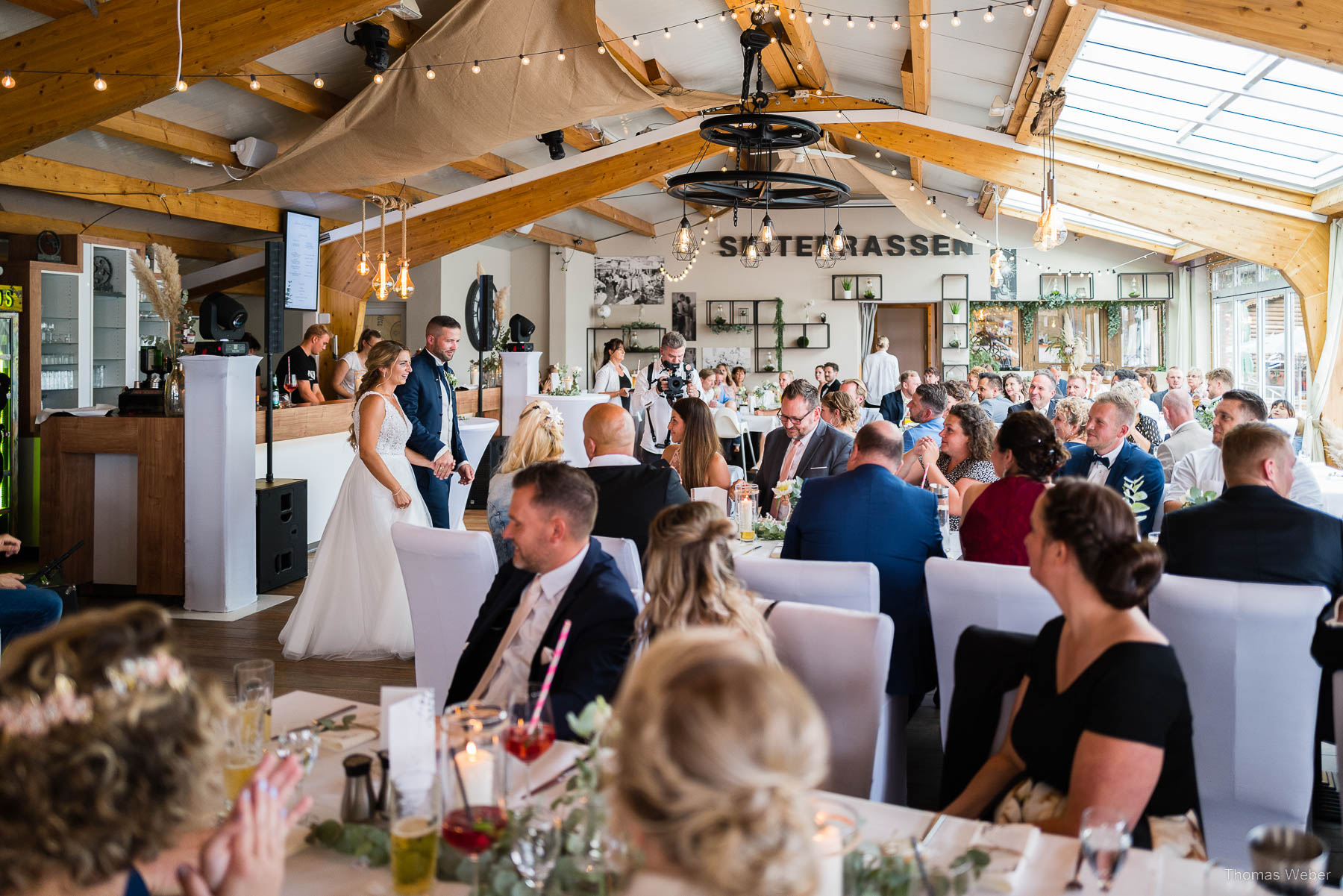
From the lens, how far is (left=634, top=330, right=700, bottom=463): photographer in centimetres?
820

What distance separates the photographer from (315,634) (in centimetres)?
519

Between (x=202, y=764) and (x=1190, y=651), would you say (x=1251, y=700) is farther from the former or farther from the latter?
(x=202, y=764)

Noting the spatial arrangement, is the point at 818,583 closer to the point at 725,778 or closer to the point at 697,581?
the point at 697,581

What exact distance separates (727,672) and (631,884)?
0.52 m

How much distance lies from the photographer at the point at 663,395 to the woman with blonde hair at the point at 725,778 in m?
6.74

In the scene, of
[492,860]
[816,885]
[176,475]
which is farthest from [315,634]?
[816,885]

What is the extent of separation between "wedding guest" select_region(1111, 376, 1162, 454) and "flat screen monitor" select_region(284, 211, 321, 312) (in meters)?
8.01

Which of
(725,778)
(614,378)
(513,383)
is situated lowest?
(725,778)

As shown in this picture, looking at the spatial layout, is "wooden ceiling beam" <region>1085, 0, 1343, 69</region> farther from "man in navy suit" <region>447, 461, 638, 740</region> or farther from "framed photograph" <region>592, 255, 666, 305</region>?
"framed photograph" <region>592, 255, 666, 305</region>

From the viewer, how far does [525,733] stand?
5.77ft

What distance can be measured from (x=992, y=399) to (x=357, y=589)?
573 centimetres

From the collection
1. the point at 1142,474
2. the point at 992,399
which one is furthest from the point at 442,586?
the point at 992,399

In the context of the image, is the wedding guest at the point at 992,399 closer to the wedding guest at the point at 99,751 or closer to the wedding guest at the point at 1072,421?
the wedding guest at the point at 1072,421

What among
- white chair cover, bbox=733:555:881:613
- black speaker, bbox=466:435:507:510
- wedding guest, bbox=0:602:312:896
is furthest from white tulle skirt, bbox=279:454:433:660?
black speaker, bbox=466:435:507:510
